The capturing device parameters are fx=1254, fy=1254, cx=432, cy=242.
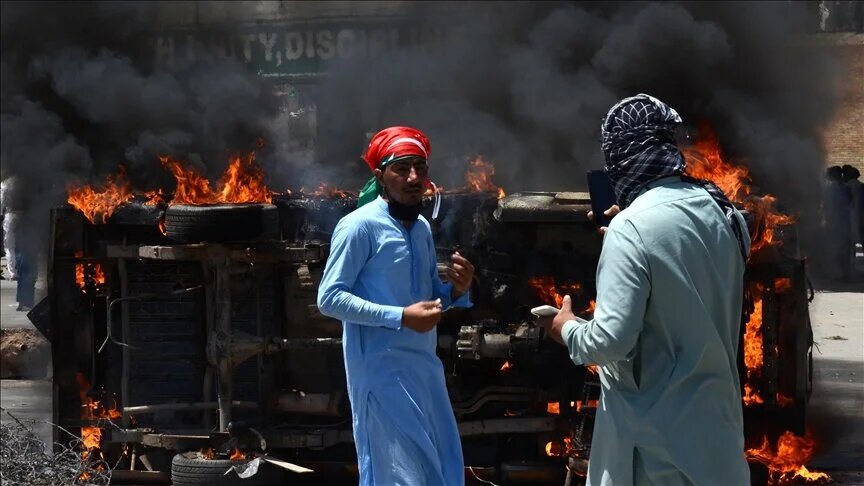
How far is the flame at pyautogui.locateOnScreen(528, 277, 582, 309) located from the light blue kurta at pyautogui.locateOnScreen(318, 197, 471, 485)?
2.28m

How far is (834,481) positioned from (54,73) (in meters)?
8.65

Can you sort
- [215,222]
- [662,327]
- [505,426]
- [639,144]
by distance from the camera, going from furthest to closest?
[505,426] < [215,222] < [639,144] < [662,327]

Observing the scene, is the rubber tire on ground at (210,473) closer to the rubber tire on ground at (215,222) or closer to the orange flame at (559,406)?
the rubber tire on ground at (215,222)

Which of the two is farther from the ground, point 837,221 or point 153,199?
point 837,221

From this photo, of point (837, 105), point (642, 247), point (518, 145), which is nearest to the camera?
point (642, 247)

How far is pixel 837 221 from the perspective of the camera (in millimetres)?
18406

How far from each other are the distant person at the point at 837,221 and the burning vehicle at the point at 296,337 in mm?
11362

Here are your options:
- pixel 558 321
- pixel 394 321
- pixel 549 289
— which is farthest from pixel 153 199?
pixel 558 321

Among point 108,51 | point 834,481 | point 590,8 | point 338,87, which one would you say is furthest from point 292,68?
point 834,481

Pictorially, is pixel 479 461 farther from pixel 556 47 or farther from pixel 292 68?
pixel 292 68

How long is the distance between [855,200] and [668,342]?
16719 millimetres

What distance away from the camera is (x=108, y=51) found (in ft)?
42.3

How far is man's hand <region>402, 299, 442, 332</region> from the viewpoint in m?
4.21

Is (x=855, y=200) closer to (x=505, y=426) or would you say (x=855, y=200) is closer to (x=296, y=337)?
(x=505, y=426)
